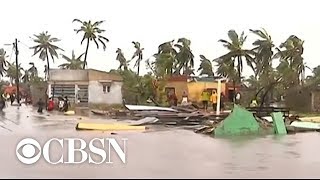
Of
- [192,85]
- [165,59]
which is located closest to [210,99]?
[192,85]

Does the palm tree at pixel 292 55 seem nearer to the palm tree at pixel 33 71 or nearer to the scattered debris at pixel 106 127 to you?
the scattered debris at pixel 106 127

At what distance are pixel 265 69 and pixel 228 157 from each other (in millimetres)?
14197

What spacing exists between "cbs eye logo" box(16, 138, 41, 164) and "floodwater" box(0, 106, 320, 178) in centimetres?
9

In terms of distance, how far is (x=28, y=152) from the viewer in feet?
23.0

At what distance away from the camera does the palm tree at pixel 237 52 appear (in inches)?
869

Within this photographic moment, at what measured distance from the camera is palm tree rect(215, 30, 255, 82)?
72.4 feet

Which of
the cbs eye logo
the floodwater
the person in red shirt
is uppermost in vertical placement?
the person in red shirt

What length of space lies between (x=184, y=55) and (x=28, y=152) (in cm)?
1765

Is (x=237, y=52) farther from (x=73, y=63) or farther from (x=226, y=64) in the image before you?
(x=73, y=63)

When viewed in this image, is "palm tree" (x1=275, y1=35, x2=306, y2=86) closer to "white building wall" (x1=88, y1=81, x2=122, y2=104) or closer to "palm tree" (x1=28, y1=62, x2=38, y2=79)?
"white building wall" (x1=88, y1=81, x2=122, y2=104)

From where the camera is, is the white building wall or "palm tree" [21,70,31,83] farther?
"palm tree" [21,70,31,83]

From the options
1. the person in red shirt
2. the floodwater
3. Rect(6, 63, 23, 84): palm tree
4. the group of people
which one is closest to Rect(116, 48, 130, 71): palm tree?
Rect(6, 63, 23, 84): palm tree

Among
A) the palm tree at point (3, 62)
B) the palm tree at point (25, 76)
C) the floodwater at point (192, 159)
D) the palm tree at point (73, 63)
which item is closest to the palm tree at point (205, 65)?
the palm tree at point (73, 63)

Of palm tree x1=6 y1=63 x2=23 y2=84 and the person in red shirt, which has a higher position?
palm tree x1=6 y1=63 x2=23 y2=84
